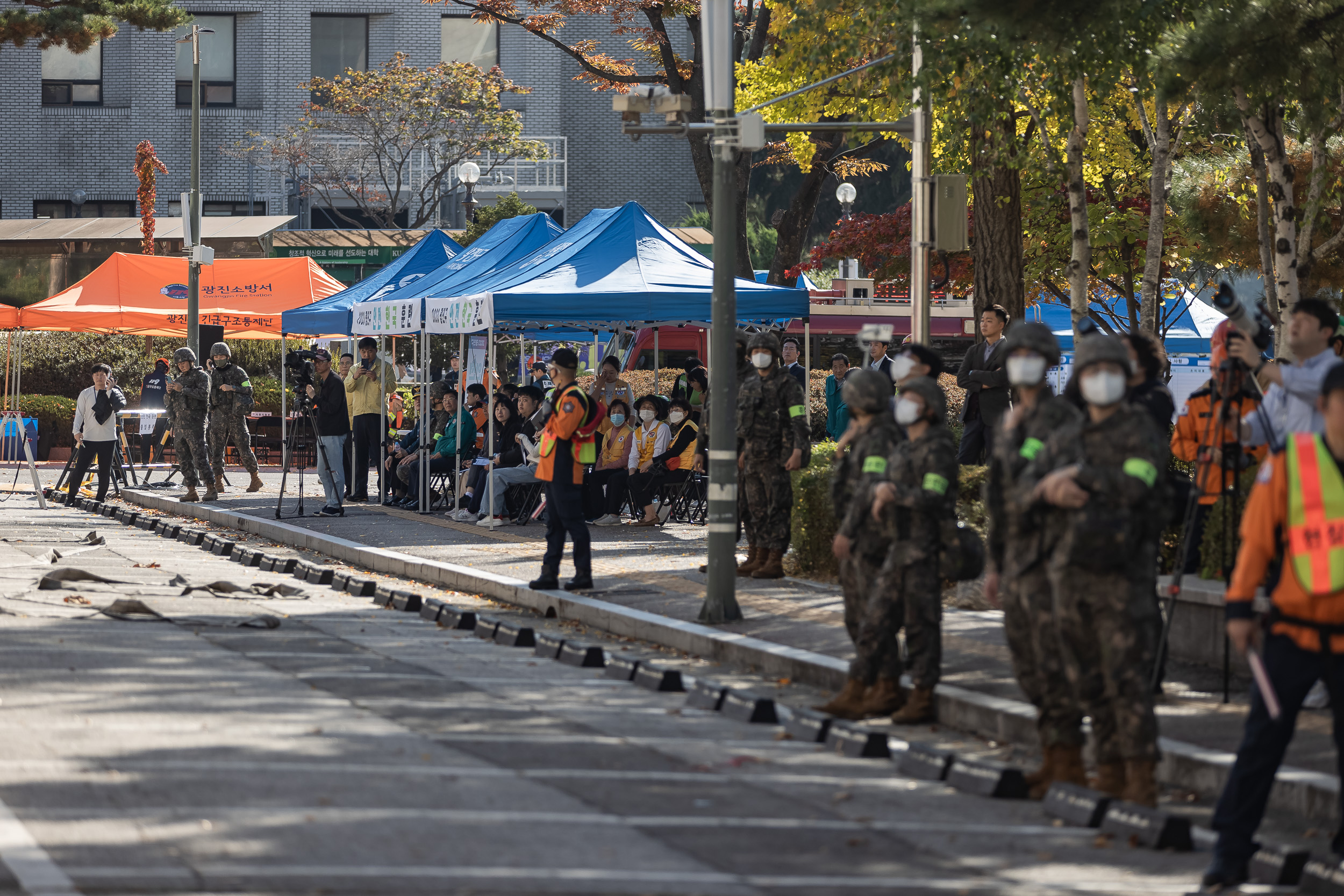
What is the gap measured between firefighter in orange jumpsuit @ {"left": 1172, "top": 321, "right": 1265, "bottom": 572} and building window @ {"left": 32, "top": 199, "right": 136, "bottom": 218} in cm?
4314

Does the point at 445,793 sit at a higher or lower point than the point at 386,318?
lower

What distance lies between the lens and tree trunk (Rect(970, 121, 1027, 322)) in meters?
16.2

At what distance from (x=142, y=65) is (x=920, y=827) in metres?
47.0

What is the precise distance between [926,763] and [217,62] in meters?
45.4

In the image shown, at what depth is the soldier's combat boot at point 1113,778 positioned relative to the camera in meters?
6.60

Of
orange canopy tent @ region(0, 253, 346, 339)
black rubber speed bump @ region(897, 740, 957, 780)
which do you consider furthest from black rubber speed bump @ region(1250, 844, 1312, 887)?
orange canopy tent @ region(0, 253, 346, 339)

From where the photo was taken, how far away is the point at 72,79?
48.6m

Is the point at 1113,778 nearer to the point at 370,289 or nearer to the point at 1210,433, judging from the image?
the point at 1210,433

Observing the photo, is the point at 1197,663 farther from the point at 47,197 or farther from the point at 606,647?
the point at 47,197

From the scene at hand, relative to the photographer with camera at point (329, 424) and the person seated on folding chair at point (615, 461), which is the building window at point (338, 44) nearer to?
the photographer with camera at point (329, 424)

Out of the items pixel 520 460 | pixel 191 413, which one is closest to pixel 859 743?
pixel 520 460

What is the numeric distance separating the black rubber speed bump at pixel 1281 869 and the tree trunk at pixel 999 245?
1082cm

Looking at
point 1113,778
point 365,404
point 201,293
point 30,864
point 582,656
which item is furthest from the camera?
point 201,293

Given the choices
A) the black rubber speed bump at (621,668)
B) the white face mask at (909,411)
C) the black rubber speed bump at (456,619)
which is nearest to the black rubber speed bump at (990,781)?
the white face mask at (909,411)
